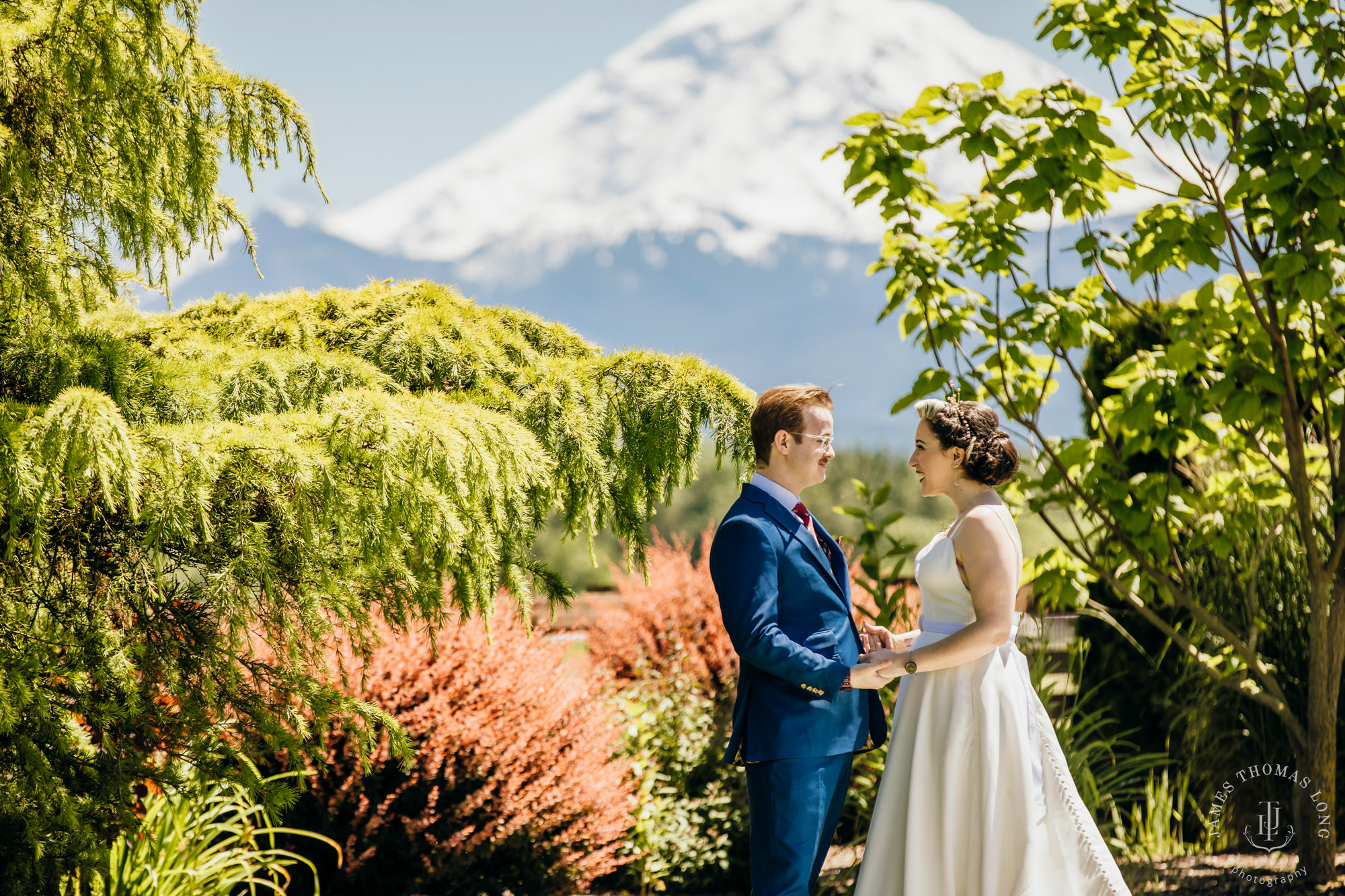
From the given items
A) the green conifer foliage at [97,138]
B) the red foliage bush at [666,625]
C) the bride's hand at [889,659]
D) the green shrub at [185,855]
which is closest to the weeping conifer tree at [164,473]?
the green conifer foliage at [97,138]

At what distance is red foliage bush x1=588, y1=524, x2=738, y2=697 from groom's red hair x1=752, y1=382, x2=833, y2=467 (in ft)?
10.9

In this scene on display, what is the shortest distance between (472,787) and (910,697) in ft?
6.39

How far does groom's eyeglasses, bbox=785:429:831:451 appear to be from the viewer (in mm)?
2551

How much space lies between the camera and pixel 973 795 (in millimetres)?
2625

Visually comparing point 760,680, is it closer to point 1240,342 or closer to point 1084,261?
point 1084,261

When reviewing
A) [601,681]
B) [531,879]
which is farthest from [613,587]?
[531,879]

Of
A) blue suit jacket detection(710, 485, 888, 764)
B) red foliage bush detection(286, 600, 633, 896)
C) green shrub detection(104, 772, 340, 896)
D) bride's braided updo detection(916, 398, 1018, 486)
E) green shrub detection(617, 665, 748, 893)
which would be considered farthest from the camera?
green shrub detection(617, 665, 748, 893)

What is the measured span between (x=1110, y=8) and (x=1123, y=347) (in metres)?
2.42

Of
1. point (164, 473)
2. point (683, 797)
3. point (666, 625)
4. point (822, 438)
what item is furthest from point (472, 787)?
point (666, 625)

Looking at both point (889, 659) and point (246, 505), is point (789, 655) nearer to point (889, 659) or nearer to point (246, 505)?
point (889, 659)

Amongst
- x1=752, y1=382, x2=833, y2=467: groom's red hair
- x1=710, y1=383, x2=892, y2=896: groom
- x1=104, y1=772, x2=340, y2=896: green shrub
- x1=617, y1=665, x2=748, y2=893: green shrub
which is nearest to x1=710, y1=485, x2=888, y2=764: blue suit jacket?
x1=710, y1=383, x2=892, y2=896: groom

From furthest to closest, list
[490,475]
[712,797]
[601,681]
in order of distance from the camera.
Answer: [601,681] → [712,797] → [490,475]

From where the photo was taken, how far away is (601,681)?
17.1ft

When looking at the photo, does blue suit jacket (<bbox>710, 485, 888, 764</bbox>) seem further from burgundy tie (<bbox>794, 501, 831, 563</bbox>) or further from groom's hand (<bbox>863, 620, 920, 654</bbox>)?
groom's hand (<bbox>863, 620, 920, 654</bbox>)
